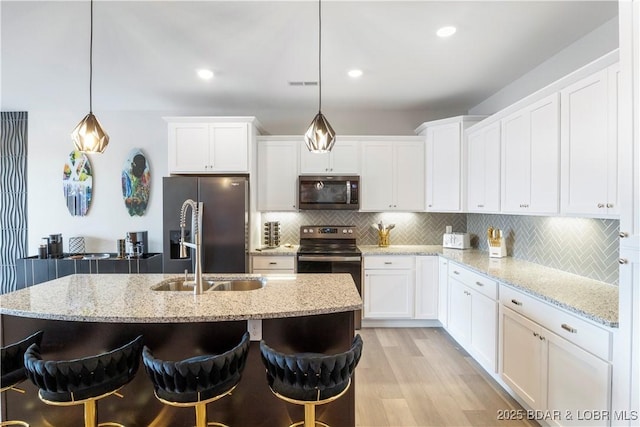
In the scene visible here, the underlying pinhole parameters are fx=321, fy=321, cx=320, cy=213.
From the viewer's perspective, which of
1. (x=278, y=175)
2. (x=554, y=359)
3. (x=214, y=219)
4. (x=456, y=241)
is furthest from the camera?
(x=278, y=175)

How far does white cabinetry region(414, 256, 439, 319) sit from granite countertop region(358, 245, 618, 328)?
28cm

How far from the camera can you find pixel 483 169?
10.6 feet

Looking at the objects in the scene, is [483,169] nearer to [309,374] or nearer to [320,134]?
[320,134]

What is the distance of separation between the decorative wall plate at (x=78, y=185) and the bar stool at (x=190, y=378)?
148 inches

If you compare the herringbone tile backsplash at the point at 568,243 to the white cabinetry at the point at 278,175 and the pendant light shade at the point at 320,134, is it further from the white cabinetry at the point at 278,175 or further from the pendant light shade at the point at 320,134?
the white cabinetry at the point at 278,175

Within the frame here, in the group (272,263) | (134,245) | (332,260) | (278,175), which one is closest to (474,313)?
(332,260)

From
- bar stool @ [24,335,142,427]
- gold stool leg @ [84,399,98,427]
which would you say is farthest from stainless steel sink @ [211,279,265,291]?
gold stool leg @ [84,399,98,427]

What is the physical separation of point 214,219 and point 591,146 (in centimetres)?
326

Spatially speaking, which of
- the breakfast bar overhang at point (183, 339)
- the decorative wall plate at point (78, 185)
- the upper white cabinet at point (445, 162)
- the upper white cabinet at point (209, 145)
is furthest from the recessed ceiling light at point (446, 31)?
the decorative wall plate at point (78, 185)

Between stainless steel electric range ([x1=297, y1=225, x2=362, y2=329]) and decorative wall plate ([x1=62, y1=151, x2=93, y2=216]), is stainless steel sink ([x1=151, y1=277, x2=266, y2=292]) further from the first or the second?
decorative wall plate ([x1=62, y1=151, x2=93, y2=216])

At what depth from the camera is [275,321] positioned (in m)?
1.75

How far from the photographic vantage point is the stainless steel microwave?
3992mm

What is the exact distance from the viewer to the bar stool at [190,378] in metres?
1.38

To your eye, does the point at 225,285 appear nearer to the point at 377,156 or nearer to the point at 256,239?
the point at 256,239
